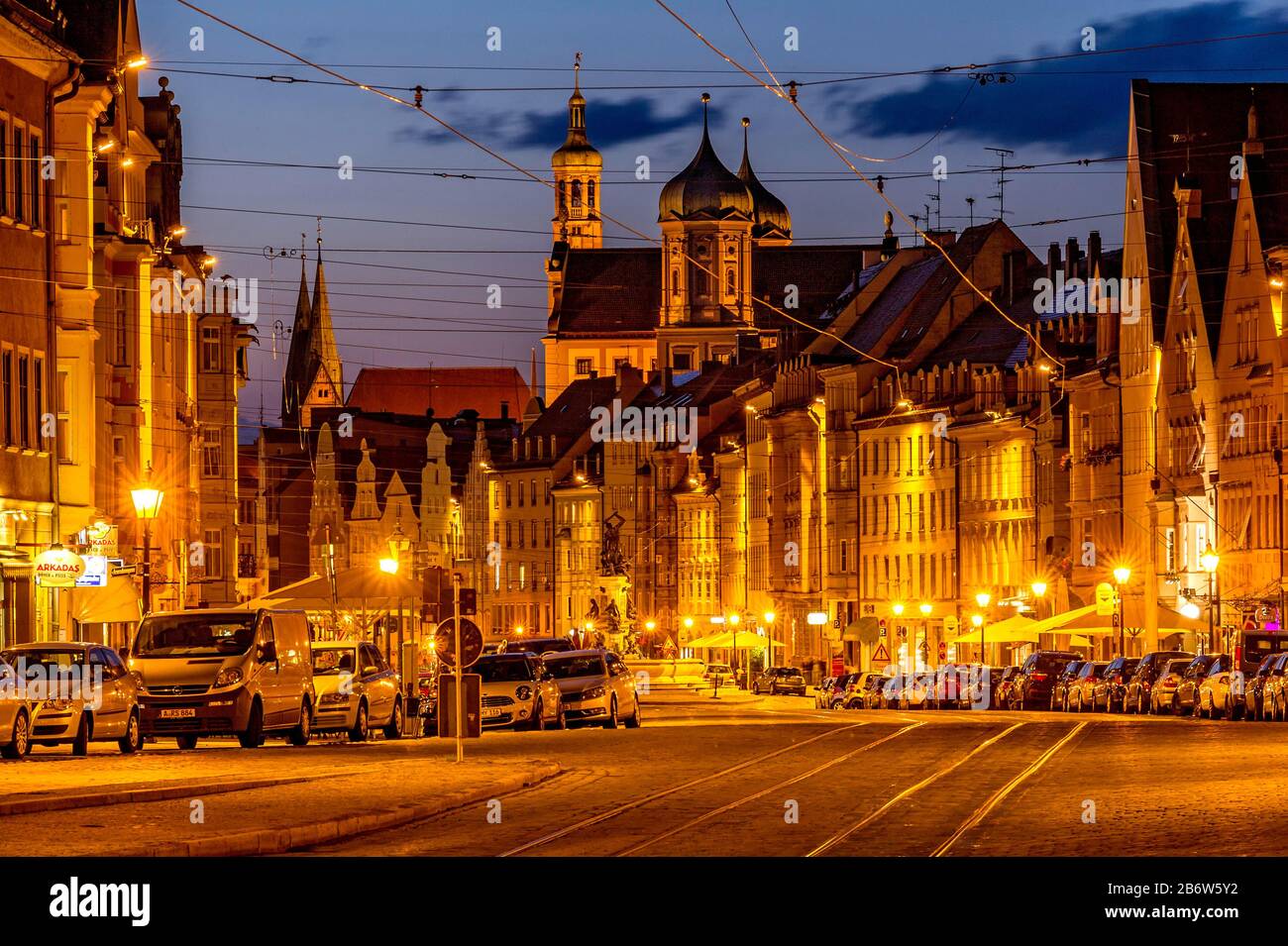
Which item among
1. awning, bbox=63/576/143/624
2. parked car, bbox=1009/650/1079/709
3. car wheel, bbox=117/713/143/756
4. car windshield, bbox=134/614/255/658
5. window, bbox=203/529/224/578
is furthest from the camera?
window, bbox=203/529/224/578

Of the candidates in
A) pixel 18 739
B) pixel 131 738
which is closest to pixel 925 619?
pixel 131 738

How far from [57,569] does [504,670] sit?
926 centimetres

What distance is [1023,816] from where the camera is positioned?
24.4 metres

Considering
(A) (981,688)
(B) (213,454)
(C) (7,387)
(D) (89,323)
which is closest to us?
(C) (7,387)

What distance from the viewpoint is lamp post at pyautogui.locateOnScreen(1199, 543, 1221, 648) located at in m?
68.6

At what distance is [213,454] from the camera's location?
93188mm

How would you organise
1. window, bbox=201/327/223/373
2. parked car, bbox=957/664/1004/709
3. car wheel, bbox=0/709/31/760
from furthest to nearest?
window, bbox=201/327/223/373
parked car, bbox=957/664/1004/709
car wheel, bbox=0/709/31/760

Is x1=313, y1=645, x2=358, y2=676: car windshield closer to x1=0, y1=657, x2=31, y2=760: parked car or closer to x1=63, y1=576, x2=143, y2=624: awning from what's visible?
x1=63, y1=576, x2=143, y2=624: awning

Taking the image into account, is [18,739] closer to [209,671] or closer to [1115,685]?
[209,671]

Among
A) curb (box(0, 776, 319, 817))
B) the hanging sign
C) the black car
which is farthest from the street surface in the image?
the black car

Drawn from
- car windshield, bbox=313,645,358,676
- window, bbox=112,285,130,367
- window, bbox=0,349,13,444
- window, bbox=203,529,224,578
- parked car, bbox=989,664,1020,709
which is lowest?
parked car, bbox=989,664,1020,709

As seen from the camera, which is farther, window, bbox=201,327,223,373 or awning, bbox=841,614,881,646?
awning, bbox=841,614,881,646

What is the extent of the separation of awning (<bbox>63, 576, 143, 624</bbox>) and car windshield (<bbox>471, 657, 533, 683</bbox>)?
7.05m
